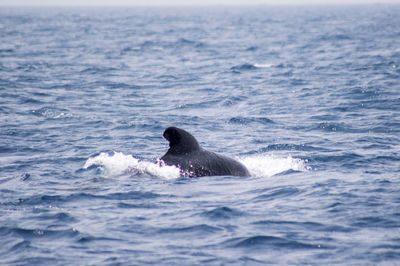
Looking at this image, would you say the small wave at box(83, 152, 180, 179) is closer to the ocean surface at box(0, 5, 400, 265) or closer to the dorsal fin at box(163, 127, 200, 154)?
the ocean surface at box(0, 5, 400, 265)

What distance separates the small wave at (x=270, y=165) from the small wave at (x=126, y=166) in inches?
81.0

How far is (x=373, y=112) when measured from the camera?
22.0 meters

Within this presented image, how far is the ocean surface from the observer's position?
970 cm

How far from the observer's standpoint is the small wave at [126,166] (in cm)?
1337

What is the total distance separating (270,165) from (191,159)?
8.27 feet

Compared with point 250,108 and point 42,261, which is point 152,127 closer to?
point 250,108

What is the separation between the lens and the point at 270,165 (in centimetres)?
1508

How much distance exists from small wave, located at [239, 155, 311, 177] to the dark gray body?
2.76ft

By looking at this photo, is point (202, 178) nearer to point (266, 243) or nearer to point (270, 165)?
point (270, 165)

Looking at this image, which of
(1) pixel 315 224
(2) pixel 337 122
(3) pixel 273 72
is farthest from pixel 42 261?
(3) pixel 273 72

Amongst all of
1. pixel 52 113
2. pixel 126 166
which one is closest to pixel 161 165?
pixel 126 166

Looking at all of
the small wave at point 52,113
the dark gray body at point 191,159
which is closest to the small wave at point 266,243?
the dark gray body at point 191,159

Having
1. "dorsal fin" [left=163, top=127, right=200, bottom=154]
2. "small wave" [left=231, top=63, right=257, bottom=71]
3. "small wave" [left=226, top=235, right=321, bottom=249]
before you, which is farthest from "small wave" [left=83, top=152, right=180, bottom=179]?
"small wave" [left=231, top=63, right=257, bottom=71]

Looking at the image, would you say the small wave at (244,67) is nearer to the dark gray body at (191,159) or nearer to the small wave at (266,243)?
the dark gray body at (191,159)
